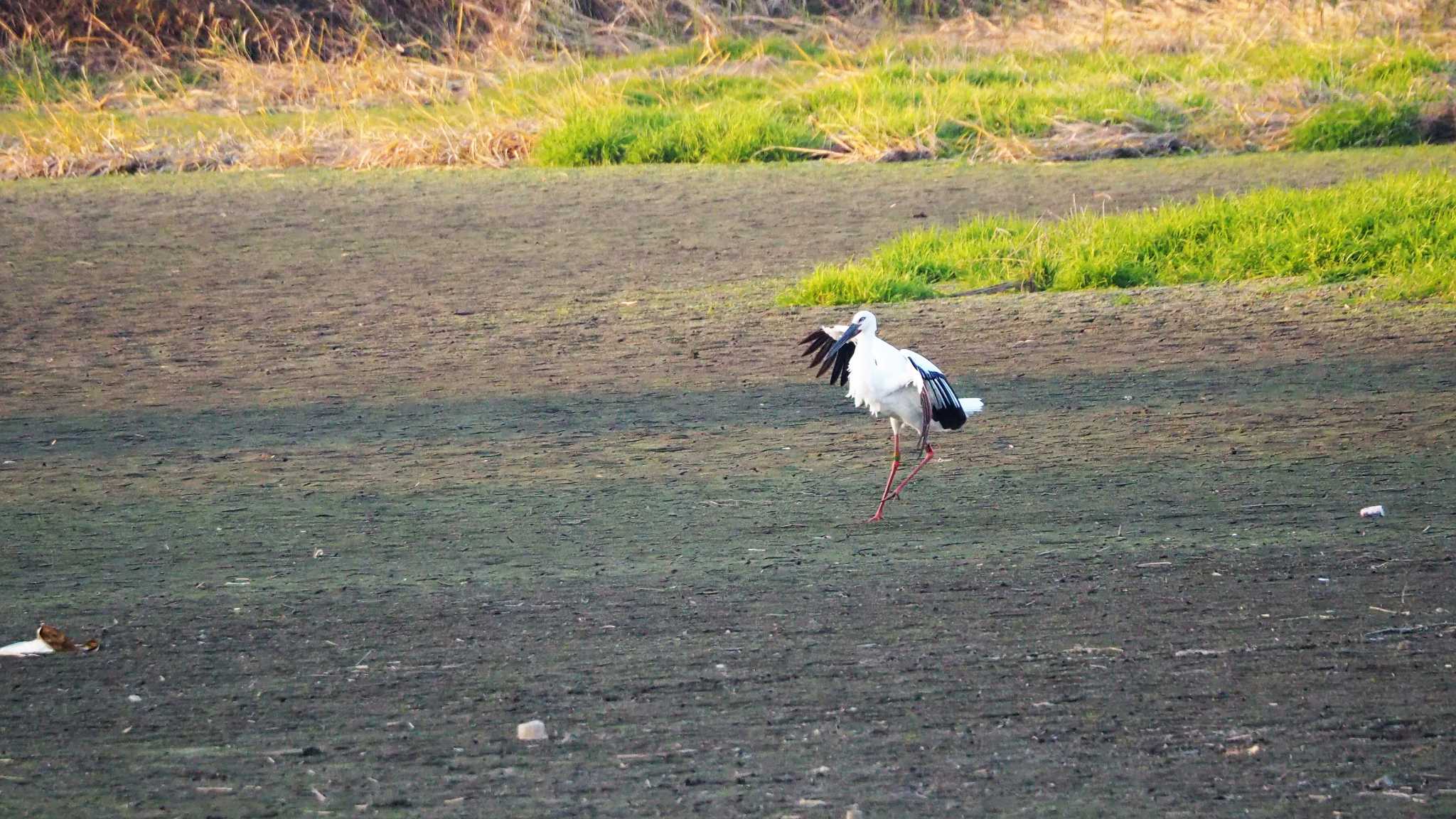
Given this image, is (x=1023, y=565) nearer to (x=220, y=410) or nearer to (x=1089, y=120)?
(x=220, y=410)

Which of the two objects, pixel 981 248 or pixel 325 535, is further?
pixel 981 248

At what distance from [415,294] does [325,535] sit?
4354 millimetres

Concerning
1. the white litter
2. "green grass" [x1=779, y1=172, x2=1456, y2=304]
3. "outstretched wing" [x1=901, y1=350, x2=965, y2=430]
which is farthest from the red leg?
"green grass" [x1=779, y1=172, x2=1456, y2=304]

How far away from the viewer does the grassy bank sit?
1380cm

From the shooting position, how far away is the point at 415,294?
370 inches

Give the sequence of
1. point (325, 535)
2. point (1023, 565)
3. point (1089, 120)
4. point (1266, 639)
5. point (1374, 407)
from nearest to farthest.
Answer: point (1266, 639) → point (1023, 565) → point (325, 535) → point (1374, 407) → point (1089, 120)

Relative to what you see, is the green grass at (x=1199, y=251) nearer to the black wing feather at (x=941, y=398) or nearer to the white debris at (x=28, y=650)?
the black wing feather at (x=941, y=398)

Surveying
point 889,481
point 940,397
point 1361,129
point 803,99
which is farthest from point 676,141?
point 889,481

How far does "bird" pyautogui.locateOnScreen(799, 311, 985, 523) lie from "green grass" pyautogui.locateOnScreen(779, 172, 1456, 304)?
300 cm

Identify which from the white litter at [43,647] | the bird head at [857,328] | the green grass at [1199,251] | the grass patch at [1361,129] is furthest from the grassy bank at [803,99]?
the white litter at [43,647]

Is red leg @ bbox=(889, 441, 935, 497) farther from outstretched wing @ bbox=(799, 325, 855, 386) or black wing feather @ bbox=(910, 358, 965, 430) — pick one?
outstretched wing @ bbox=(799, 325, 855, 386)

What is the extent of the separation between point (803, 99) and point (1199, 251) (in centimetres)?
663

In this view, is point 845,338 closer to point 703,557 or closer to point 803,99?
point 703,557

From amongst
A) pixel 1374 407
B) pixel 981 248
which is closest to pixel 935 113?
pixel 981 248
